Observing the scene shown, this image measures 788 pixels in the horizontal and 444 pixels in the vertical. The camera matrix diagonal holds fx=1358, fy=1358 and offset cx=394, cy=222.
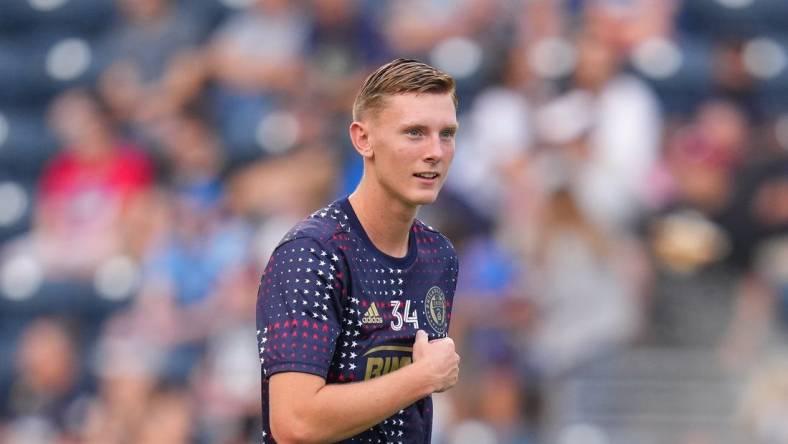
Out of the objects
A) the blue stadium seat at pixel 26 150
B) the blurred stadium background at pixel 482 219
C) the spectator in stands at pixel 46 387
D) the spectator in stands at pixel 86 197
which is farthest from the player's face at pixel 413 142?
the blue stadium seat at pixel 26 150

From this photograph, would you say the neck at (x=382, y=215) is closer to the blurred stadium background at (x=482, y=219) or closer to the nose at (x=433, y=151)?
the nose at (x=433, y=151)

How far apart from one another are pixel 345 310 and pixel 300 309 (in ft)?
0.52

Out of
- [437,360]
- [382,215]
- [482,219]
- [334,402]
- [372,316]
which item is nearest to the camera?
[334,402]

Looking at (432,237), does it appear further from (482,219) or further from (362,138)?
(482,219)

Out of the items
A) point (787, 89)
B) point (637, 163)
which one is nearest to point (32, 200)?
point (637, 163)

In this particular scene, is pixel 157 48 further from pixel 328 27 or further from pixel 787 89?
pixel 787 89

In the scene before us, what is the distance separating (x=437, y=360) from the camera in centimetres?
335

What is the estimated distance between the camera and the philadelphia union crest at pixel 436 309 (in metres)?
3.64

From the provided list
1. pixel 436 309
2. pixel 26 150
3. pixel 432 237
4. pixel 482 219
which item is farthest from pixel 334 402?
pixel 26 150

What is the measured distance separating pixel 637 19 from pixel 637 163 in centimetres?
128

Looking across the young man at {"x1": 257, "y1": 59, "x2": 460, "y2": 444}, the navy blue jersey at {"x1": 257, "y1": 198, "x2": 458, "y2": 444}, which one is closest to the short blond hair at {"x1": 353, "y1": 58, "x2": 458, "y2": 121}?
the young man at {"x1": 257, "y1": 59, "x2": 460, "y2": 444}

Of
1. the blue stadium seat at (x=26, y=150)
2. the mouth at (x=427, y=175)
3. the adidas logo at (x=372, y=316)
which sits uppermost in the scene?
the blue stadium seat at (x=26, y=150)

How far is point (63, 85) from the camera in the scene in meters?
10.8

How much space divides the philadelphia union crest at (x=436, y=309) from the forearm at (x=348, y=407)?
0.39 m
